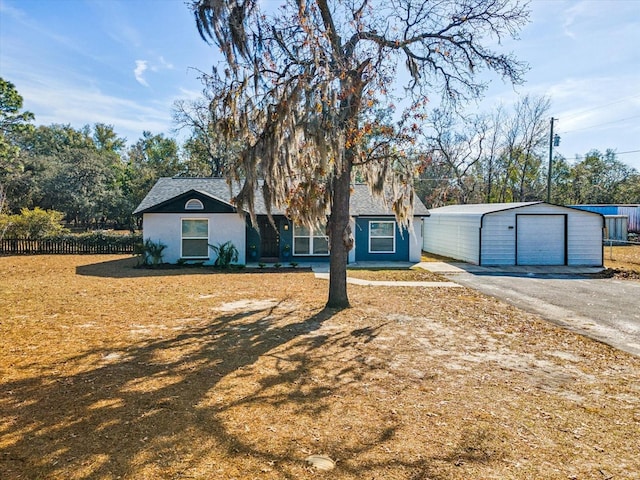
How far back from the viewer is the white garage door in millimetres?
16609

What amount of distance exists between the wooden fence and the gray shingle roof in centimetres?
282

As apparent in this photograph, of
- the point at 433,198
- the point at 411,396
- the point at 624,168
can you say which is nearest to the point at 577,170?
the point at 624,168

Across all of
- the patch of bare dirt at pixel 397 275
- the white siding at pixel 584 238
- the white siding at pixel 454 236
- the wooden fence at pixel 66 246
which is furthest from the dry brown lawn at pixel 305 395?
the wooden fence at pixel 66 246

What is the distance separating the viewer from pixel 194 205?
16031 mm

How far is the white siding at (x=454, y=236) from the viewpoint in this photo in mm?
16953

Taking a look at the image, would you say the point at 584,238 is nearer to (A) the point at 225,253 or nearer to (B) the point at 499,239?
(B) the point at 499,239

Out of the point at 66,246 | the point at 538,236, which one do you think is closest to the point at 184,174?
the point at 66,246

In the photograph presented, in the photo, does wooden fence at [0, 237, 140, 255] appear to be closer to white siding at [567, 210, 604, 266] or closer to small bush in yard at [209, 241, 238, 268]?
small bush in yard at [209, 241, 238, 268]

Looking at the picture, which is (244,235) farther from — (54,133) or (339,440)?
(54,133)

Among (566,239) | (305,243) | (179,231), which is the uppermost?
(179,231)

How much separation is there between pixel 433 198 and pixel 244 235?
21.4m

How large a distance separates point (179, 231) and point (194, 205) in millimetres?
1146

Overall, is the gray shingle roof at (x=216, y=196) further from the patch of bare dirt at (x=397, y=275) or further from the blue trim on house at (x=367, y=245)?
the patch of bare dirt at (x=397, y=275)

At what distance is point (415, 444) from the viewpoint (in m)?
3.45
